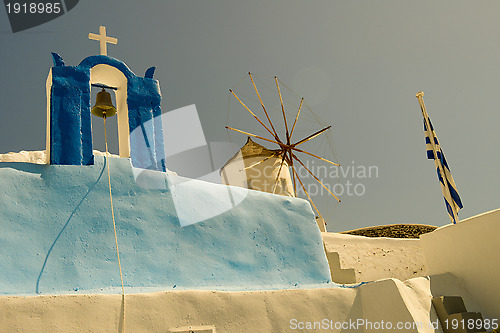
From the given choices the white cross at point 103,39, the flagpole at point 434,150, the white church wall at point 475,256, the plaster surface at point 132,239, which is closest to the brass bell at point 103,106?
the white cross at point 103,39

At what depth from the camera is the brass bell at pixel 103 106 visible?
6.39m

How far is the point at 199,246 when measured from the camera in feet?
19.0

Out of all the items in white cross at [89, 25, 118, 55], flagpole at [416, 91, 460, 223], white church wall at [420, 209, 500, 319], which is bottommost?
white church wall at [420, 209, 500, 319]

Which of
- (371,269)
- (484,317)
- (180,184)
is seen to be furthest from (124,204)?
(371,269)

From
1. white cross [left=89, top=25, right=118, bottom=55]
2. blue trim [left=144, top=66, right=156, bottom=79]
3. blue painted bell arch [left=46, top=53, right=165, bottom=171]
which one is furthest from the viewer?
blue trim [left=144, top=66, right=156, bottom=79]

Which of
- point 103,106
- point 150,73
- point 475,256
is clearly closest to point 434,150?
point 475,256

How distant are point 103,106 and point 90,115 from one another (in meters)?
0.51

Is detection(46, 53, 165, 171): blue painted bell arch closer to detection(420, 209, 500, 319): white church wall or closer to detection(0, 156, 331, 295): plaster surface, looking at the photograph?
detection(0, 156, 331, 295): plaster surface

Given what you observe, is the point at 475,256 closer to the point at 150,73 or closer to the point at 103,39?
the point at 150,73

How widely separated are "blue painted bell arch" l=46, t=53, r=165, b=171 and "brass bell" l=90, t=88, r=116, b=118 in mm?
126

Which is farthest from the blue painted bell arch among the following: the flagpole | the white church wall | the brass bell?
the flagpole

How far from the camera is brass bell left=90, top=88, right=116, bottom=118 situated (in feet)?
21.0

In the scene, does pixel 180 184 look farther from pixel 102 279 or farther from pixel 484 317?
pixel 484 317

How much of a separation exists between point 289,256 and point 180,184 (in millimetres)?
1847
